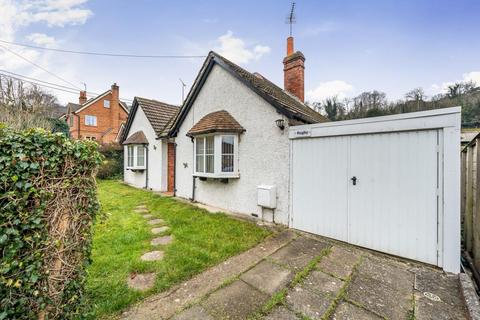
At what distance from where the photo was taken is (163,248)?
4324 millimetres

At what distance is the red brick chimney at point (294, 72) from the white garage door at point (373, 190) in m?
7.17

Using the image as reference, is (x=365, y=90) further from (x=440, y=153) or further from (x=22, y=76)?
(x=22, y=76)

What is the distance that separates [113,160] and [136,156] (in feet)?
18.3

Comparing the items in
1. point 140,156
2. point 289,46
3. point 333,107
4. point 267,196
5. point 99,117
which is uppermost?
point 289,46

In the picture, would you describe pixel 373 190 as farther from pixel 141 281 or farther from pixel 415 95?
pixel 415 95

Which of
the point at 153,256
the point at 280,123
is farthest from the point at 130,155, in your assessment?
the point at 280,123

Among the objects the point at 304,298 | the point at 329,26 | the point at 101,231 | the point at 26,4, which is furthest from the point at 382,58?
the point at 26,4

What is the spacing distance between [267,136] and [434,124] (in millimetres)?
3743

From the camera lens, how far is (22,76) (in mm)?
17594

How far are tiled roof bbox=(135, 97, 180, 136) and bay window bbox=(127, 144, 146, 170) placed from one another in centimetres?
180

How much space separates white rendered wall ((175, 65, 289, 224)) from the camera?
588 cm

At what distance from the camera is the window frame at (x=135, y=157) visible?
12336 millimetres

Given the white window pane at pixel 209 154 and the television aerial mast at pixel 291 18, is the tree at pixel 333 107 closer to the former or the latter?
the television aerial mast at pixel 291 18

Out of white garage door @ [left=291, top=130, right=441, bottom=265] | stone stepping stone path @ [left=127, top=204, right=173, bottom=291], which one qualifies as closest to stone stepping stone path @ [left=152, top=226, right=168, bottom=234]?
stone stepping stone path @ [left=127, top=204, right=173, bottom=291]
